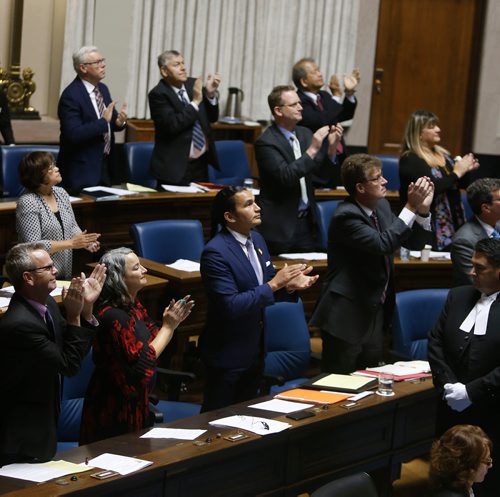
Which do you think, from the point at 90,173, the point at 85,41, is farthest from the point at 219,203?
the point at 85,41

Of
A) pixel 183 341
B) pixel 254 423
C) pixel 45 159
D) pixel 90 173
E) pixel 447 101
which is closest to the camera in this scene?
pixel 254 423

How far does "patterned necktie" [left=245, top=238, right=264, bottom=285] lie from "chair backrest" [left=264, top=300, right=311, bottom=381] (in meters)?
0.61

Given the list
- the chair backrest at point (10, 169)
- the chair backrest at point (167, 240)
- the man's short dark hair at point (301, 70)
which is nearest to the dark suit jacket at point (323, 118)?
the man's short dark hair at point (301, 70)

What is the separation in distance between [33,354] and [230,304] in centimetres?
116

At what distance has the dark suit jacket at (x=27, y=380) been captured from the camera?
3.95 m

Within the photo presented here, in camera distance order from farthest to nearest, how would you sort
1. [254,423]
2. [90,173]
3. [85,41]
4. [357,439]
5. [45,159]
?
[85,41]
[90,173]
[45,159]
[357,439]
[254,423]

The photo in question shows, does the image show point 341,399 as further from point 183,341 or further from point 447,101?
point 447,101

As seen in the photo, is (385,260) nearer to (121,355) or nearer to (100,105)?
(121,355)

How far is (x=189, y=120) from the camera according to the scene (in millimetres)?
7691

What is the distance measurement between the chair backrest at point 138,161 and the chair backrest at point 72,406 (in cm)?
352

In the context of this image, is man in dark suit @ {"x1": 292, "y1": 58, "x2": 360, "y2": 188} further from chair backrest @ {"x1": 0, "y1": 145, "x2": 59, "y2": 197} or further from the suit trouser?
the suit trouser

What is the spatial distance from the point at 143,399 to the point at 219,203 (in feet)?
3.37

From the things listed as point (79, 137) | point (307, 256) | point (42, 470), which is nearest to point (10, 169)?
point (79, 137)

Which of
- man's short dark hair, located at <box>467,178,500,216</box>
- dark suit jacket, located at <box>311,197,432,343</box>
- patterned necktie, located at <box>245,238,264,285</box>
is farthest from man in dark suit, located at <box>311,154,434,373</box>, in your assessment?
patterned necktie, located at <box>245,238,264,285</box>
